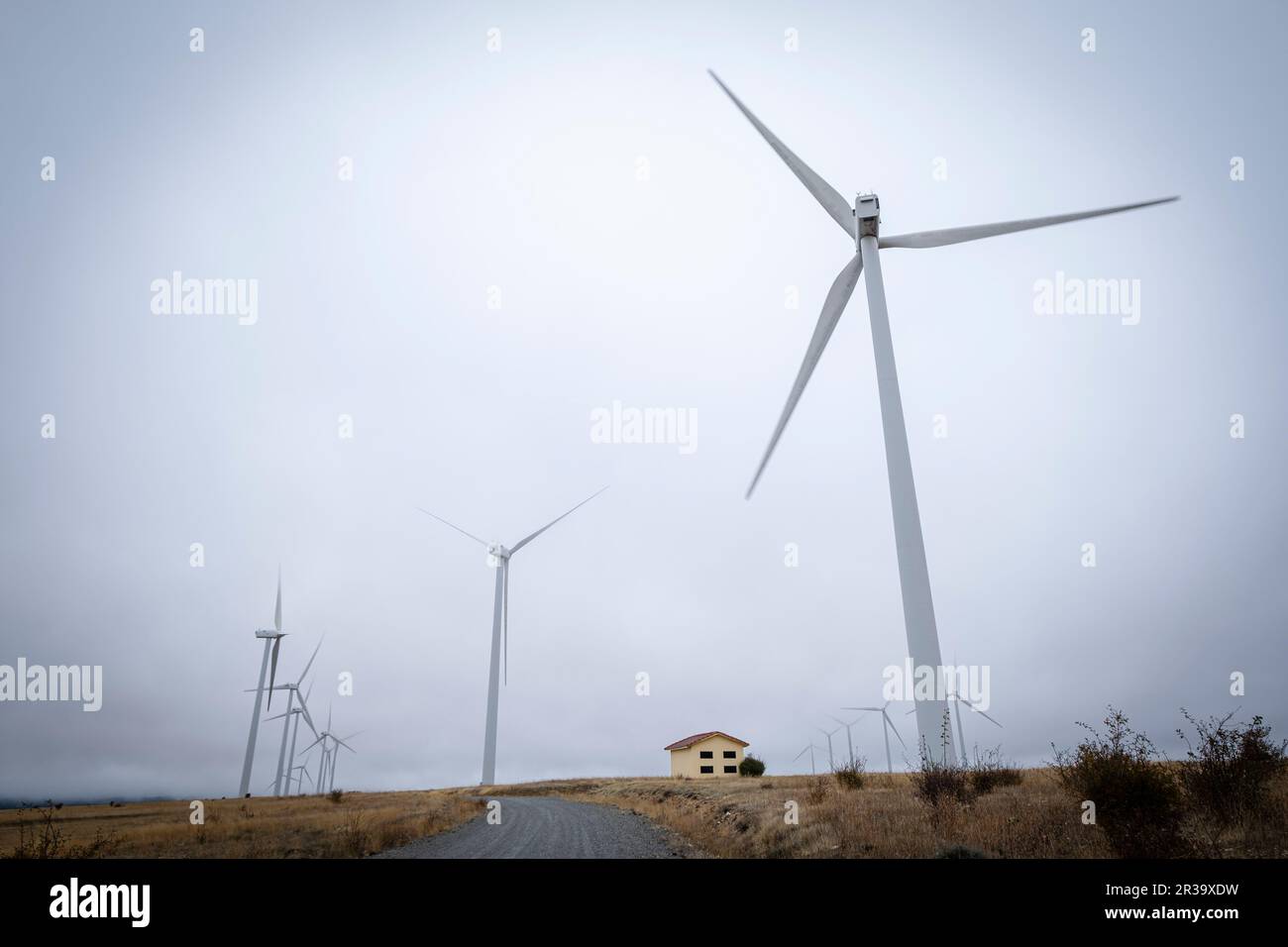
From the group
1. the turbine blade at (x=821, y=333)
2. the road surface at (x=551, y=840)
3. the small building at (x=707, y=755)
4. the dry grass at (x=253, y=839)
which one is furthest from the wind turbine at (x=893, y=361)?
the small building at (x=707, y=755)

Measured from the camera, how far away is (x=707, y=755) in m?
69.4

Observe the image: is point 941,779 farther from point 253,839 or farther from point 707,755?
point 707,755

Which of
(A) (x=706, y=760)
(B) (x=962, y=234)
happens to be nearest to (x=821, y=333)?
(B) (x=962, y=234)

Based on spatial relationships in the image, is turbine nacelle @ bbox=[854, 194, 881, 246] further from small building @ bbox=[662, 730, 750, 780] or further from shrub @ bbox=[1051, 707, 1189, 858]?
small building @ bbox=[662, 730, 750, 780]

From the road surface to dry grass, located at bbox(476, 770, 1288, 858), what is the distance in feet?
5.77

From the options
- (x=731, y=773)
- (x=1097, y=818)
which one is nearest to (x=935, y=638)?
(x=1097, y=818)

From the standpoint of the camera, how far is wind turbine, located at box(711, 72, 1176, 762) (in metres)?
19.2

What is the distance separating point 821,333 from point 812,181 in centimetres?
864
